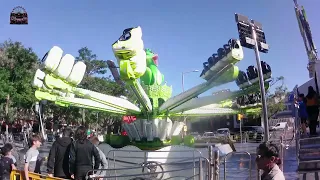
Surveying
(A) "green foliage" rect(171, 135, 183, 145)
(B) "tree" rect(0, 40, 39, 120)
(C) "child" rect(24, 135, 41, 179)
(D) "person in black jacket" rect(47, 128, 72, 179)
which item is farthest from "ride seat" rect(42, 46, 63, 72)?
(B) "tree" rect(0, 40, 39, 120)

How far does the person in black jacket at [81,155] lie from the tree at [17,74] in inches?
1180

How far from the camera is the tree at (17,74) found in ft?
114

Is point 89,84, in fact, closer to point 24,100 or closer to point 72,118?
point 72,118

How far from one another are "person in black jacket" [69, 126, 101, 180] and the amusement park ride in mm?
5753

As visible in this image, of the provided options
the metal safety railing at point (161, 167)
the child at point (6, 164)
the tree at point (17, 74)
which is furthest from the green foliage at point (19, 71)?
the child at point (6, 164)

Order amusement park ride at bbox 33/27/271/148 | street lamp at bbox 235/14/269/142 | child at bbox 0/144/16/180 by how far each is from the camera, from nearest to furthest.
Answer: child at bbox 0/144/16/180 → street lamp at bbox 235/14/269/142 → amusement park ride at bbox 33/27/271/148

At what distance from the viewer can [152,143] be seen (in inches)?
566

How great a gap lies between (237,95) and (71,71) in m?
6.65

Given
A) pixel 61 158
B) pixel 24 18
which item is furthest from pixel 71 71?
pixel 24 18

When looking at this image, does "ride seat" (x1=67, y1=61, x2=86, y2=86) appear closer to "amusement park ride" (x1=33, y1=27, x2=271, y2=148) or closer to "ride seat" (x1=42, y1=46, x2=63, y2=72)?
"amusement park ride" (x1=33, y1=27, x2=271, y2=148)

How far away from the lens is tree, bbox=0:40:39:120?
114ft

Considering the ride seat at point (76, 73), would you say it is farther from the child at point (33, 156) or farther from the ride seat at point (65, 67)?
the child at point (33, 156)

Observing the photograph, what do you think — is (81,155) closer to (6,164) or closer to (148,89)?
(6,164)

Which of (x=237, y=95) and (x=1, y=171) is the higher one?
(x=237, y=95)
